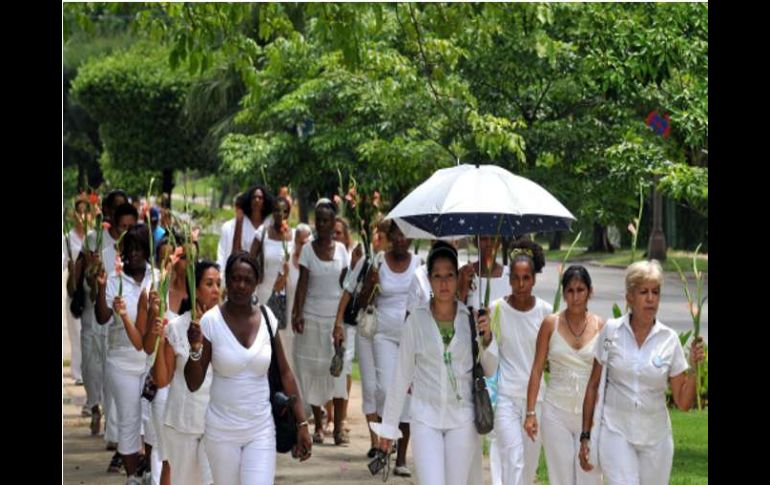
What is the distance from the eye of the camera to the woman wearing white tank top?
31.1 ft

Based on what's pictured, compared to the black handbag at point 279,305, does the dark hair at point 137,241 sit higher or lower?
higher

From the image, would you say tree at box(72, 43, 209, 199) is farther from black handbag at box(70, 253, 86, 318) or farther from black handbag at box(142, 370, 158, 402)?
black handbag at box(142, 370, 158, 402)

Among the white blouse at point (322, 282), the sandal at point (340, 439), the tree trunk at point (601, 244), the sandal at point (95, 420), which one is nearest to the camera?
the white blouse at point (322, 282)

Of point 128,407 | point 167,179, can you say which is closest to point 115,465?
point 128,407

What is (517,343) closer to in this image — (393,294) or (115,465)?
(393,294)

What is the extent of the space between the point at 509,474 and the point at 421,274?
6.18 ft

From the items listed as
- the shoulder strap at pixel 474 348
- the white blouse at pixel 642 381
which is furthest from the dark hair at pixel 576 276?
the white blouse at pixel 642 381

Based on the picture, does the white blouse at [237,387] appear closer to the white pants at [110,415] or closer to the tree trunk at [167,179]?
the white pants at [110,415]

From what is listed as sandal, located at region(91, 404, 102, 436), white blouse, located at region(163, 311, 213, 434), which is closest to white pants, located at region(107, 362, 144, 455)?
white blouse, located at region(163, 311, 213, 434)

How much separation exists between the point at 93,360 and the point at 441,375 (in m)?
5.32

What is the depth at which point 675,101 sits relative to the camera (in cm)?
1429

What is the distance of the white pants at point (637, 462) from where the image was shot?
28.5 feet

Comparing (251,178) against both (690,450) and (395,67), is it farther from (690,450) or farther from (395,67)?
(690,450)

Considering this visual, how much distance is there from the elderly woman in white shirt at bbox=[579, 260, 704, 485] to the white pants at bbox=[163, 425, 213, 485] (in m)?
2.24
